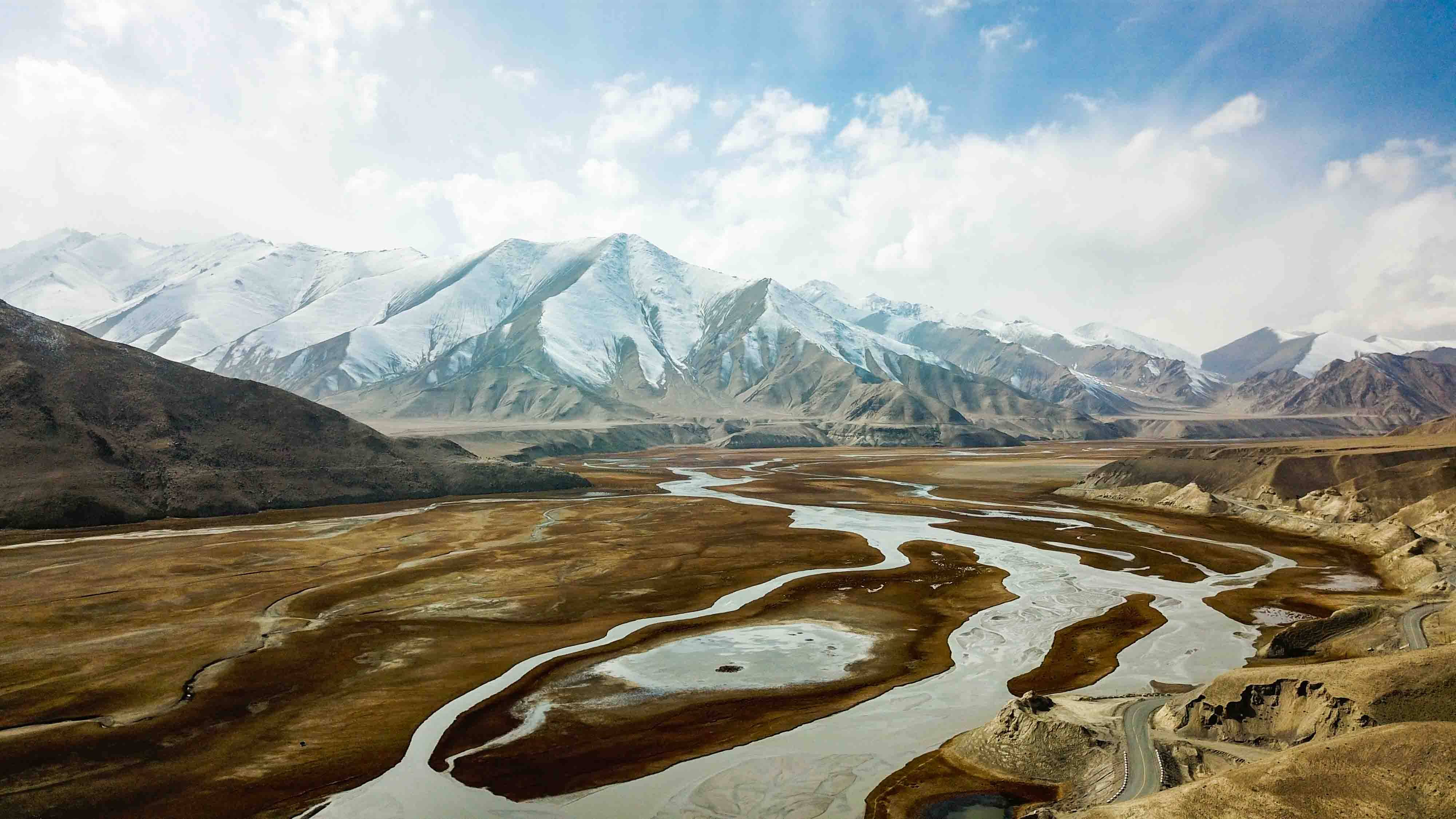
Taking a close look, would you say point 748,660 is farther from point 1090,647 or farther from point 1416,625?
point 1416,625

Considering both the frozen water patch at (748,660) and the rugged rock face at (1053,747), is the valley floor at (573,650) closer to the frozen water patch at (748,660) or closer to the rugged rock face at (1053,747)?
the frozen water patch at (748,660)

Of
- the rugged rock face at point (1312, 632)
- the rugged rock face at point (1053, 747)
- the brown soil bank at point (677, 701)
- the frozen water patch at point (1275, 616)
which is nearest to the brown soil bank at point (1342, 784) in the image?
the rugged rock face at point (1053, 747)

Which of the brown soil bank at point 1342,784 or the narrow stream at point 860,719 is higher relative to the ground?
the brown soil bank at point 1342,784

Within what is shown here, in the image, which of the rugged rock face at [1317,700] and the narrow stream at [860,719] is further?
the narrow stream at [860,719]

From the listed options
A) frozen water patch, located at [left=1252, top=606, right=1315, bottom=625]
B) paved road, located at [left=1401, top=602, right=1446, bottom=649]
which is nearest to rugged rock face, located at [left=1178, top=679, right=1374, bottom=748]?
paved road, located at [left=1401, top=602, right=1446, bottom=649]

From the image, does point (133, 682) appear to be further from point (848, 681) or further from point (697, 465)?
point (697, 465)

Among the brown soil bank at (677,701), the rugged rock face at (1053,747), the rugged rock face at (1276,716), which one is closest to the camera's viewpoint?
the rugged rock face at (1276,716)
